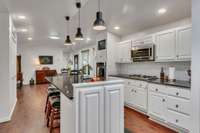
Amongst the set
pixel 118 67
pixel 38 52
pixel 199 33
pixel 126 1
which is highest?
pixel 126 1

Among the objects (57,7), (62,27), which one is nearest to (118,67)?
(62,27)

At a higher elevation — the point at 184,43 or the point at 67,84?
the point at 184,43

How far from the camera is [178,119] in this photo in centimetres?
285

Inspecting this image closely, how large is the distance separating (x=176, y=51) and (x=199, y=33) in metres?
2.04

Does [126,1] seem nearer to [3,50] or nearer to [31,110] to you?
[3,50]

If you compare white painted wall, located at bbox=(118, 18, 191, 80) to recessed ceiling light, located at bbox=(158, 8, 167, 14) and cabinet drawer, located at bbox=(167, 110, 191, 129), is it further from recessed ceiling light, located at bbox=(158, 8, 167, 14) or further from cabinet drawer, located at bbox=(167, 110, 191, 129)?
cabinet drawer, located at bbox=(167, 110, 191, 129)

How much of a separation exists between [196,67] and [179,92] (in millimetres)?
1589

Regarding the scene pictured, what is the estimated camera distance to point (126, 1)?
3.45 meters

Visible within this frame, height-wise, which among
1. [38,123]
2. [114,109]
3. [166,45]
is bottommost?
[38,123]

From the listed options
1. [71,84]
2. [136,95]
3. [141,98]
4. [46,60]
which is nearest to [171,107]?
[141,98]

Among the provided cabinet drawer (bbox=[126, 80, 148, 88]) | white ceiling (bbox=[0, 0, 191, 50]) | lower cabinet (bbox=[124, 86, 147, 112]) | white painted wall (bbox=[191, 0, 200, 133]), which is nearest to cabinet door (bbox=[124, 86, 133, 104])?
lower cabinet (bbox=[124, 86, 147, 112])

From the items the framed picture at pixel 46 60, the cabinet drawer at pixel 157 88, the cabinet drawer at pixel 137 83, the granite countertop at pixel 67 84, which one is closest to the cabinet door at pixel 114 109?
the granite countertop at pixel 67 84

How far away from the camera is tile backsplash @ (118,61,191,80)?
3508mm

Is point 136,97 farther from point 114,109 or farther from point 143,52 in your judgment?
point 114,109
